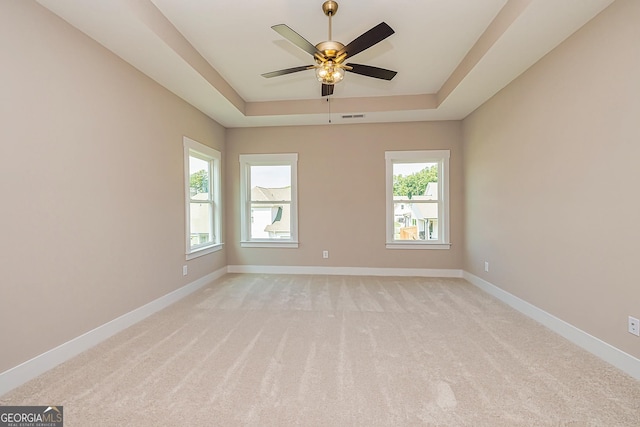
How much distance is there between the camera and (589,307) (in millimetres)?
2250

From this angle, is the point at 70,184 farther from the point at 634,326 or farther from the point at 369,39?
the point at 634,326

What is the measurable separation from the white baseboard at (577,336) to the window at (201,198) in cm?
415

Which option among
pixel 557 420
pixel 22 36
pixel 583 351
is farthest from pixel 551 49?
pixel 22 36

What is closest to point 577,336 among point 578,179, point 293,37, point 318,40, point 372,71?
point 578,179

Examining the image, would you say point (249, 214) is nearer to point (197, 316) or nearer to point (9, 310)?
point (197, 316)

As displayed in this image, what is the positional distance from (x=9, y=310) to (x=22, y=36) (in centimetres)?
180

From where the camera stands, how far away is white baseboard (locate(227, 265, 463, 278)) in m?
4.73

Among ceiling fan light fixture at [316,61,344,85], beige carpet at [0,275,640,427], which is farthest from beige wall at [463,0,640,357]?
ceiling fan light fixture at [316,61,344,85]

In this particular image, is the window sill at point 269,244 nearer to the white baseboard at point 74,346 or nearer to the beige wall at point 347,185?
the beige wall at point 347,185

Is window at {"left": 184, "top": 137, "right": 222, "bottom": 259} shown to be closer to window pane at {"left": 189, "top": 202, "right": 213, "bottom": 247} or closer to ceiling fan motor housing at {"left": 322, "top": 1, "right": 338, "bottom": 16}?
window pane at {"left": 189, "top": 202, "right": 213, "bottom": 247}

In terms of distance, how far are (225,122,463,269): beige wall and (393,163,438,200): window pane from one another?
0.89 ft

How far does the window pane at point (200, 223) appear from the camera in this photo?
13.9 ft

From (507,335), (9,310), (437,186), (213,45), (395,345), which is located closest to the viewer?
(9,310)

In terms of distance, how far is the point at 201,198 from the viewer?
446 centimetres
